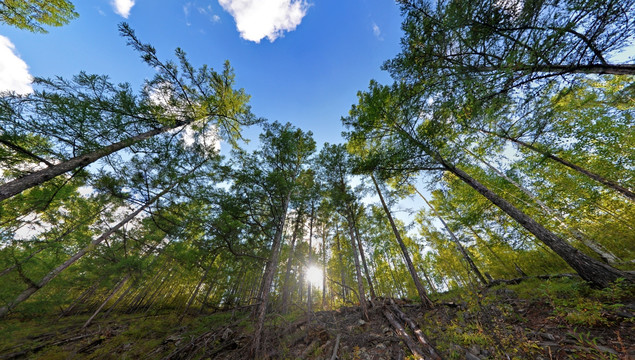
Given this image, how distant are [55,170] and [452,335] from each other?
36.0 feet

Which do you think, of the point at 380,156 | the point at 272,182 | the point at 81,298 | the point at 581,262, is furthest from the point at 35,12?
the point at 81,298

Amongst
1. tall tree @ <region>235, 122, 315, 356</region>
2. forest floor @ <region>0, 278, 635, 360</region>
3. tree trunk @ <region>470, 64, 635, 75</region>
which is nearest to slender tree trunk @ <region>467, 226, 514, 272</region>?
forest floor @ <region>0, 278, 635, 360</region>

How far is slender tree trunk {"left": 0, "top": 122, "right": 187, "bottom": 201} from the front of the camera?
3.63 meters

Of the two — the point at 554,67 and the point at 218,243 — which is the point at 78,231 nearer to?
the point at 218,243

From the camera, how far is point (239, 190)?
5.69m

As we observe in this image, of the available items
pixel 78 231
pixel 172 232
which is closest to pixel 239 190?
pixel 172 232

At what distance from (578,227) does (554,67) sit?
9694 mm

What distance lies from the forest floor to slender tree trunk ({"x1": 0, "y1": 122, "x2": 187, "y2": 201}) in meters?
5.34

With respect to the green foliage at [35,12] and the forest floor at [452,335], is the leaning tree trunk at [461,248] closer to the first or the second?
the forest floor at [452,335]

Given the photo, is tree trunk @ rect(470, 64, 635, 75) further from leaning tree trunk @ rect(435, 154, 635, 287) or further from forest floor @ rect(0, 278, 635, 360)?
forest floor @ rect(0, 278, 635, 360)

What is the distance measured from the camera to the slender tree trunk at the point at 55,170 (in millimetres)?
3633

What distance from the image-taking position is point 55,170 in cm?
428

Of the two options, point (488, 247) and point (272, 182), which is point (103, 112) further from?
point (488, 247)

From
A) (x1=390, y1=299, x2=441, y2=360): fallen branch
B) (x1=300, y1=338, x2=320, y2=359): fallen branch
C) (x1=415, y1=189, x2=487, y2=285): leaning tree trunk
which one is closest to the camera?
(x1=390, y1=299, x2=441, y2=360): fallen branch
